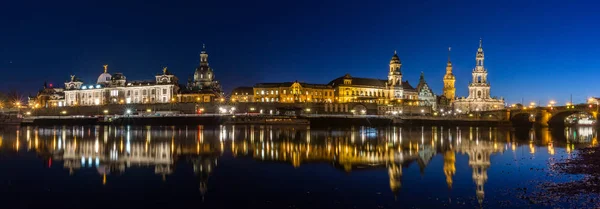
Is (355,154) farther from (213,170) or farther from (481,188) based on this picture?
(481,188)

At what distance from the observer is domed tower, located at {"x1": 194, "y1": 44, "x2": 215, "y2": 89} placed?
15175 centimetres

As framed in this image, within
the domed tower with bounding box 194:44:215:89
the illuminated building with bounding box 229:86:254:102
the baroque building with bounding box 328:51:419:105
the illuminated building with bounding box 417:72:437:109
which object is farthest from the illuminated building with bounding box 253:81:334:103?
the illuminated building with bounding box 417:72:437:109

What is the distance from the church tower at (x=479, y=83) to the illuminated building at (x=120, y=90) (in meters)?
88.2

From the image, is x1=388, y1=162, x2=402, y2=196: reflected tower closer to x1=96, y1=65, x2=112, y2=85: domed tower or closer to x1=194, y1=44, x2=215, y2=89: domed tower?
x1=194, y1=44, x2=215, y2=89: domed tower

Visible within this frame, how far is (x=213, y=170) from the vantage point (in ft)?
88.3

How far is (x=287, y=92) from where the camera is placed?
461 feet

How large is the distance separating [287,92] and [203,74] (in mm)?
29239

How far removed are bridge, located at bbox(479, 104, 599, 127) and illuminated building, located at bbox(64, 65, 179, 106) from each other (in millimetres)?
86609

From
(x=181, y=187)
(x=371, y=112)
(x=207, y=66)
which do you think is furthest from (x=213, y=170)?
(x=207, y=66)

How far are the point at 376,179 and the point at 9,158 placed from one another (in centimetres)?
2402

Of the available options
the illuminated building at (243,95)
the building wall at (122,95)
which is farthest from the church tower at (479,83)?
the building wall at (122,95)

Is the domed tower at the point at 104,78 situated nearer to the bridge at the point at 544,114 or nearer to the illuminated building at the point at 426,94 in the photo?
the illuminated building at the point at 426,94

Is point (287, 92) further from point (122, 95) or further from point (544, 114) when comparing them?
point (544, 114)

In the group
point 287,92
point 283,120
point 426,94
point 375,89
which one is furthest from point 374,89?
point 283,120
